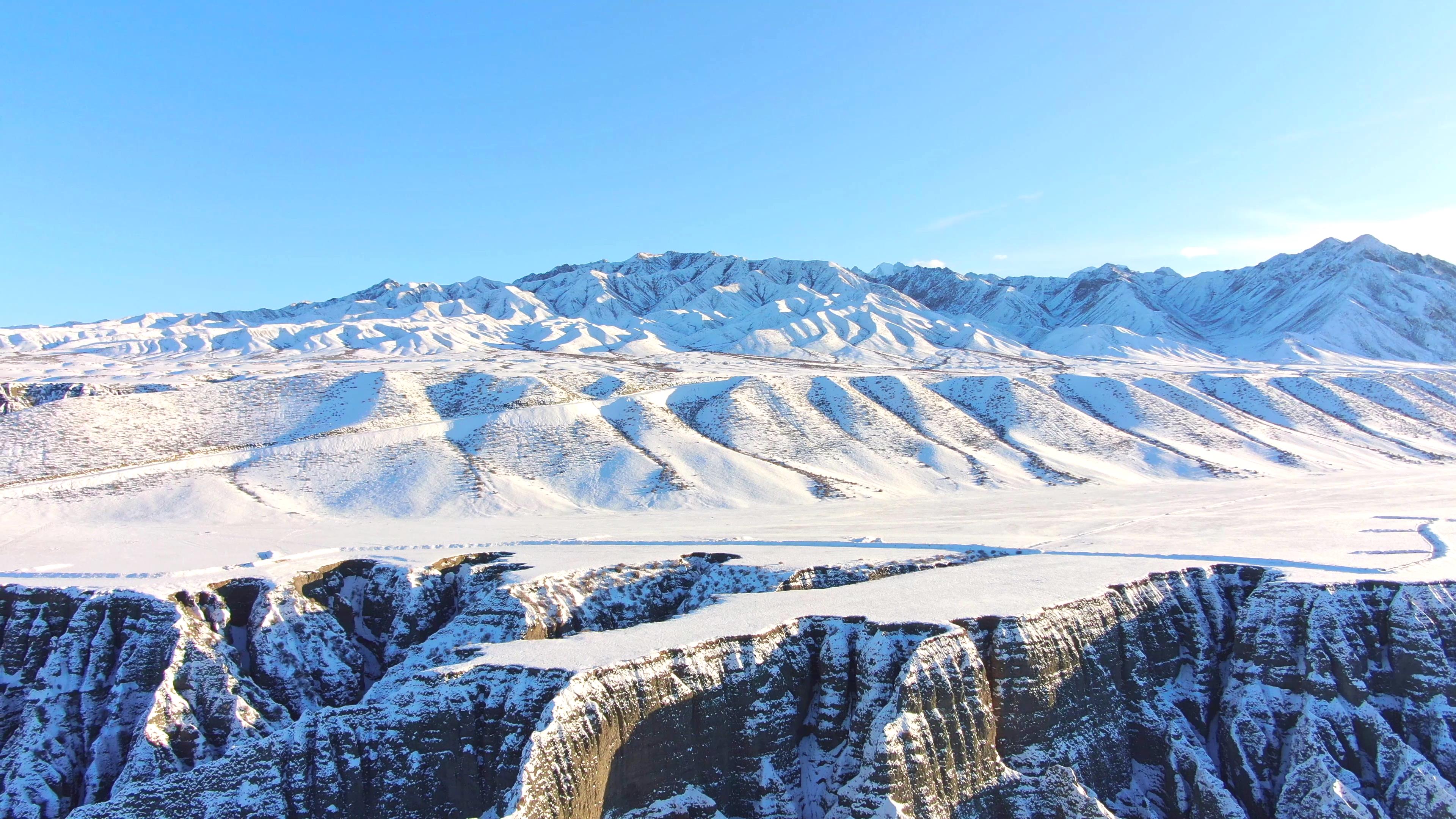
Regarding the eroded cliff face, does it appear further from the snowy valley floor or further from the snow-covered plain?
the snow-covered plain

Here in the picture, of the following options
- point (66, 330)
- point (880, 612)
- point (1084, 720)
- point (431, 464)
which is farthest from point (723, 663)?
point (66, 330)

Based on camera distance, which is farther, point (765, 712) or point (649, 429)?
point (649, 429)

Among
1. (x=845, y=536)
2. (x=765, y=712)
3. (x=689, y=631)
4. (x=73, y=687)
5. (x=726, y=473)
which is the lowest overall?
(x=73, y=687)

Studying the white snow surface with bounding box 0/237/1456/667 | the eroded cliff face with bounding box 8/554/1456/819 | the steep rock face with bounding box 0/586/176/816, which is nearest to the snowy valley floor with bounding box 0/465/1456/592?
the white snow surface with bounding box 0/237/1456/667

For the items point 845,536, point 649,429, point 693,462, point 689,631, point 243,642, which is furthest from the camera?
point 649,429

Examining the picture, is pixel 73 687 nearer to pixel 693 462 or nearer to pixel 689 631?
pixel 689 631

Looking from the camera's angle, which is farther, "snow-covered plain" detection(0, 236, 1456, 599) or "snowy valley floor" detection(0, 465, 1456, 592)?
"snow-covered plain" detection(0, 236, 1456, 599)

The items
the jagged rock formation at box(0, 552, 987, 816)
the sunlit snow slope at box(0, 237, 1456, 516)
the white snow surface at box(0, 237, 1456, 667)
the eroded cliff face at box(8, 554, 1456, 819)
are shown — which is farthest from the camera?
the sunlit snow slope at box(0, 237, 1456, 516)

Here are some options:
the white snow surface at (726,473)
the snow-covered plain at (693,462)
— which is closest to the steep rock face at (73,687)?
the white snow surface at (726,473)

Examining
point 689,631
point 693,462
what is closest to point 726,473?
point 693,462

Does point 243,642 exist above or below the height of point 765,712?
below
